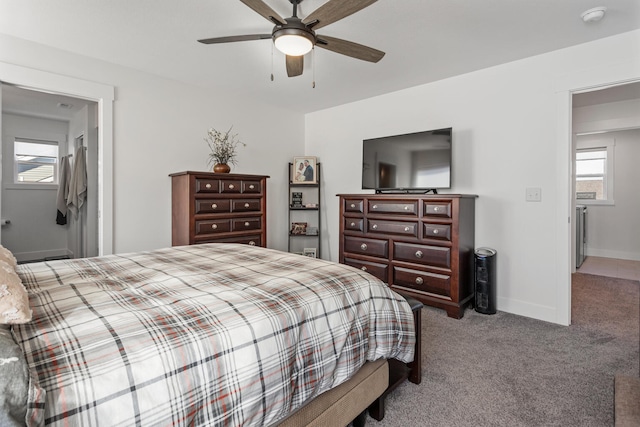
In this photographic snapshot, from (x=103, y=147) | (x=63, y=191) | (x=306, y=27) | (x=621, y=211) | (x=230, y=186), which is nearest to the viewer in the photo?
(x=306, y=27)

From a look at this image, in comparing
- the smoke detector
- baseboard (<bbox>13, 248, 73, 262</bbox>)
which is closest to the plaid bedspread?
the smoke detector

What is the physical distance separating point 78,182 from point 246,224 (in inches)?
97.6

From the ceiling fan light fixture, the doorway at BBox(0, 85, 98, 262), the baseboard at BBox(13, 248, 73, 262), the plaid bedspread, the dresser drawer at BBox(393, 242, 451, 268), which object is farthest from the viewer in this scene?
the baseboard at BBox(13, 248, 73, 262)

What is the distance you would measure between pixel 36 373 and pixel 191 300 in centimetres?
45

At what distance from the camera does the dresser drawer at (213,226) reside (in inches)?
127

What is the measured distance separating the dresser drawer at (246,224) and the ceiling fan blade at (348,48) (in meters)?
2.04

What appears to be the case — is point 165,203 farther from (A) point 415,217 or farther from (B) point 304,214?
(A) point 415,217

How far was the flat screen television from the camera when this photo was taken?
3.25 metres

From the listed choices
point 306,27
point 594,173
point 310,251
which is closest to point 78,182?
point 310,251

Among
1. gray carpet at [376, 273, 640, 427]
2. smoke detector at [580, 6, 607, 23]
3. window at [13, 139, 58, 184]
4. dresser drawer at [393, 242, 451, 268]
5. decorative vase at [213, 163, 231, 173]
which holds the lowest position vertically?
gray carpet at [376, 273, 640, 427]

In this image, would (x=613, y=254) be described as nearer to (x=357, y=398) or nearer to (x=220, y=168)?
(x=357, y=398)

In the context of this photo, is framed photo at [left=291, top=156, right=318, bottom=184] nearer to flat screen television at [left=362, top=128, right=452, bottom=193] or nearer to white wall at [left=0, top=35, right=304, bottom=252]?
white wall at [left=0, top=35, right=304, bottom=252]

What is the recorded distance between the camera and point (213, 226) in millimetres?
3312

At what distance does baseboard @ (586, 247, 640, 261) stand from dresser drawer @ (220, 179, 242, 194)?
6.16m
